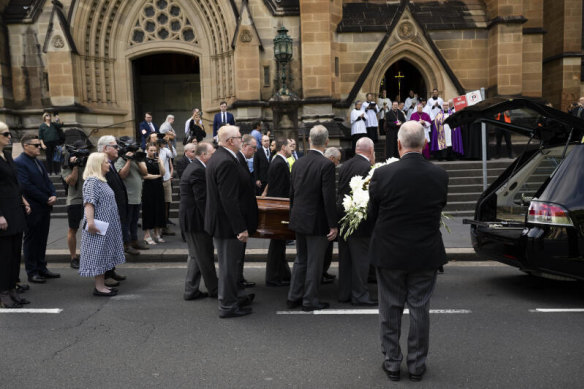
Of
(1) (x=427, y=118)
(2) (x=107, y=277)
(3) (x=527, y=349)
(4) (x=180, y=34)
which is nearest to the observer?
(3) (x=527, y=349)

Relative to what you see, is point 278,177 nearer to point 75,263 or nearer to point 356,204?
point 356,204

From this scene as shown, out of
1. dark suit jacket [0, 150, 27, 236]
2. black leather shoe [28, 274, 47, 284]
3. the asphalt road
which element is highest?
dark suit jacket [0, 150, 27, 236]

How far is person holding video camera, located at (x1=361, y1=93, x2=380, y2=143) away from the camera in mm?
15586

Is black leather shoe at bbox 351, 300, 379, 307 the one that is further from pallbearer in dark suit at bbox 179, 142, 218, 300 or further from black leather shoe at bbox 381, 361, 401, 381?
black leather shoe at bbox 381, 361, 401, 381

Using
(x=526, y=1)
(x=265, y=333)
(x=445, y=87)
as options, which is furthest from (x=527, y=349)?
(x=526, y=1)

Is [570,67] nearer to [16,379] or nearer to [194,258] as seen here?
[194,258]

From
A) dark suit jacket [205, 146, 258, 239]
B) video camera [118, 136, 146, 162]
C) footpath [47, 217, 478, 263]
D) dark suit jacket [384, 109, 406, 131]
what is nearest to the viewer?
dark suit jacket [205, 146, 258, 239]

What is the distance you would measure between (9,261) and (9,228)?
0.39m

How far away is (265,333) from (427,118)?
1200cm

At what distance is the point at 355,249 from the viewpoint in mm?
5586

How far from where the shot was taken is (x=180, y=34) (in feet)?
54.2

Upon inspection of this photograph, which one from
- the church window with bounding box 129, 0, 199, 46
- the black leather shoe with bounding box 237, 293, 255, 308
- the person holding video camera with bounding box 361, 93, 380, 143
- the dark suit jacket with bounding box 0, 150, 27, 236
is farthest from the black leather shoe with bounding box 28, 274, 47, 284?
the church window with bounding box 129, 0, 199, 46

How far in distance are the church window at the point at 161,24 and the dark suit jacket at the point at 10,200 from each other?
1186cm

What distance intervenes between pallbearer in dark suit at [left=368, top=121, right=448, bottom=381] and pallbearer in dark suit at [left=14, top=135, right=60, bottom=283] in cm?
484
